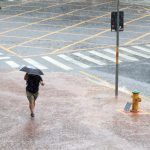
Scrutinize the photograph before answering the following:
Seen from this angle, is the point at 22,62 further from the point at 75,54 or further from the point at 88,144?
the point at 88,144

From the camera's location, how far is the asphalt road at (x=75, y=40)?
2608cm

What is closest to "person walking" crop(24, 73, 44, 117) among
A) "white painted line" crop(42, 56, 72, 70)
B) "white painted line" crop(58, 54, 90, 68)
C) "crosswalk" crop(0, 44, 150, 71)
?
"crosswalk" crop(0, 44, 150, 71)

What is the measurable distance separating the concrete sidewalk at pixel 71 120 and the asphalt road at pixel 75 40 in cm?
271

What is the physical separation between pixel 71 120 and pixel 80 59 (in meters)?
11.7

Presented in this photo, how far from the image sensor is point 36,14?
44562mm

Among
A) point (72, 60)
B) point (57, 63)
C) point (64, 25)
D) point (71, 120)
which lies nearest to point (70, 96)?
point (71, 120)

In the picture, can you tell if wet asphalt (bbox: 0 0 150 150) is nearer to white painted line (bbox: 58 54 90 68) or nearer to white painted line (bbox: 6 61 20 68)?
white painted line (bbox: 6 61 20 68)

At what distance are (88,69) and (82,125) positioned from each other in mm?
9810

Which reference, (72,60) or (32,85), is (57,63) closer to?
(72,60)

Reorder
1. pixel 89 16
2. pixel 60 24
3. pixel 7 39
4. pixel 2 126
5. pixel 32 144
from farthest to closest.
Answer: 1. pixel 89 16
2. pixel 60 24
3. pixel 7 39
4. pixel 2 126
5. pixel 32 144

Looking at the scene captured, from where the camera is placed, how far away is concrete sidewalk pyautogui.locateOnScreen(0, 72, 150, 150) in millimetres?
14539

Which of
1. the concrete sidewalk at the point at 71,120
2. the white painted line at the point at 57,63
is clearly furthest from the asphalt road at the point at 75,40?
the concrete sidewalk at the point at 71,120

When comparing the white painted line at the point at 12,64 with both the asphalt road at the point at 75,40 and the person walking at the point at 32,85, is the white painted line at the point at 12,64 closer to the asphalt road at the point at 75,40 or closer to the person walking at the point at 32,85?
the asphalt road at the point at 75,40

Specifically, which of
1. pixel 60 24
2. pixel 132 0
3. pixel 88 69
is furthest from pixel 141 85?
pixel 132 0
